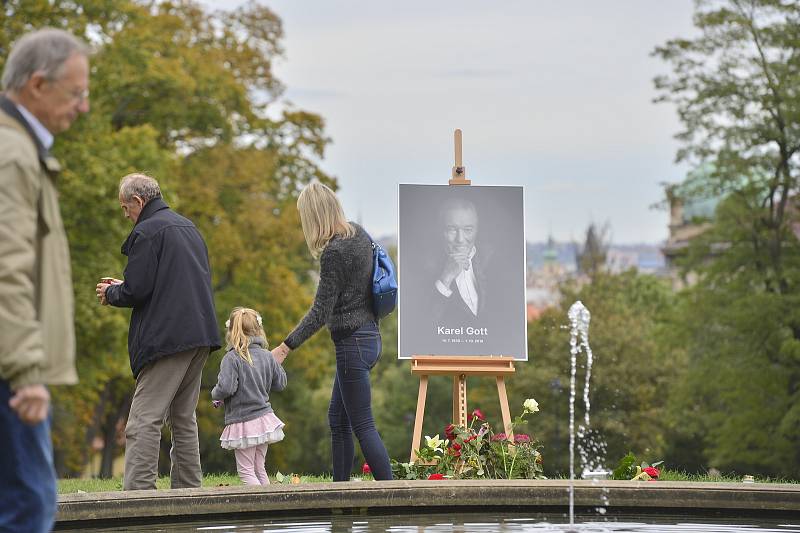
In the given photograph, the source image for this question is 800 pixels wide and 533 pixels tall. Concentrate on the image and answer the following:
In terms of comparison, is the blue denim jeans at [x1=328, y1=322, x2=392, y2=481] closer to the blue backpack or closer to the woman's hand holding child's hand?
the blue backpack

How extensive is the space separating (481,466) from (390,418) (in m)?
48.0

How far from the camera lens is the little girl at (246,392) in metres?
11.0

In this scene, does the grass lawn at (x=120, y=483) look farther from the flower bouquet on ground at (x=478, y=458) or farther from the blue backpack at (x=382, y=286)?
the blue backpack at (x=382, y=286)

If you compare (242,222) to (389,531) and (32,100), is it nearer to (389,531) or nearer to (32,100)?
(389,531)

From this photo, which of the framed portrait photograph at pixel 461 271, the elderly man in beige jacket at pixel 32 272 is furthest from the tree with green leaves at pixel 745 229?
the elderly man in beige jacket at pixel 32 272

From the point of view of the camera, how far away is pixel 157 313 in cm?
880

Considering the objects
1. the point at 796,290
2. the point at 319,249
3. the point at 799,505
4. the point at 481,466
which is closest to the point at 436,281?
the point at 481,466

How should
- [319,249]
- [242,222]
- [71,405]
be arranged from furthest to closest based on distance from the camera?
[242,222] → [71,405] → [319,249]

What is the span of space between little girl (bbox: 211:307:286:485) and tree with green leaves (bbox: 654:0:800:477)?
83.5 feet

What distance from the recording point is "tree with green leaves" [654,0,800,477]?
116ft

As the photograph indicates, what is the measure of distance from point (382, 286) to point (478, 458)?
186cm

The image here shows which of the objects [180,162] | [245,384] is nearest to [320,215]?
[245,384]

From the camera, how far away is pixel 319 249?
9.39 m

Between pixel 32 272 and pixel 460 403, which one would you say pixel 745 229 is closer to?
pixel 460 403
